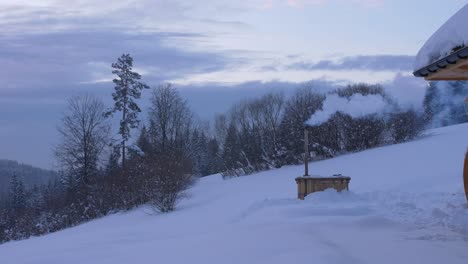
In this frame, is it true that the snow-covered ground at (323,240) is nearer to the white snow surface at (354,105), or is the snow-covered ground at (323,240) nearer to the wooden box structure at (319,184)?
the wooden box structure at (319,184)

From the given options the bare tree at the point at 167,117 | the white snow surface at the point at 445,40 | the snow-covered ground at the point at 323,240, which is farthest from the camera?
the bare tree at the point at 167,117

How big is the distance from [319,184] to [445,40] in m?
10.0

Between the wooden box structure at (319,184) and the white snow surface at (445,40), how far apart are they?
899 cm

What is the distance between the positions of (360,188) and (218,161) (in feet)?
146

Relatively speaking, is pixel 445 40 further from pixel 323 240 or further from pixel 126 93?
pixel 126 93

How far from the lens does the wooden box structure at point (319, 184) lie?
15.2m

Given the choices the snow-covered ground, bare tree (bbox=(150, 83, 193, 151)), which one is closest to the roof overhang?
the snow-covered ground

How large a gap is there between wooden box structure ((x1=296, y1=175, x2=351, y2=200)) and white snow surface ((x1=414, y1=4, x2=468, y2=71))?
8.99 metres

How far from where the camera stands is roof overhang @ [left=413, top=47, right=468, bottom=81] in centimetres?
533

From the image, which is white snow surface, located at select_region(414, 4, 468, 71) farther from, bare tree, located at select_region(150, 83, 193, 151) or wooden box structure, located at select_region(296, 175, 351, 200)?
bare tree, located at select_region(150, 83, 193, 151)

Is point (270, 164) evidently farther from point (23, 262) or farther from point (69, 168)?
point (23, 262)

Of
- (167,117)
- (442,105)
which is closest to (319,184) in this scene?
(442,105)

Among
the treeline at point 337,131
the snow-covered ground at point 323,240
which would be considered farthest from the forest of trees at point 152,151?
the snow-covered ground at point 323,240

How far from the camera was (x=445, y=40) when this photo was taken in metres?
5.59
